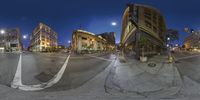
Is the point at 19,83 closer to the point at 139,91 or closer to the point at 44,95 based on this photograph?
the point at 44,95

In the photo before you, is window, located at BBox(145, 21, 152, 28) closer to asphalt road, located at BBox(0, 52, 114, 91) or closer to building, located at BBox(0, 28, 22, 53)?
asphalt road, located at BBox(0, 52, 114, 91)

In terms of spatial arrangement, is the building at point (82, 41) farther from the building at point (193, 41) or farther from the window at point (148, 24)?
the building at point (193, 41)

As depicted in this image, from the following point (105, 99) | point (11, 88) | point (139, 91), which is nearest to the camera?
point (105, 99)

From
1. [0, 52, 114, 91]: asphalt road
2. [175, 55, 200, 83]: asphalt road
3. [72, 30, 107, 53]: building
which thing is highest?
[72, 30, 107, 53]: building

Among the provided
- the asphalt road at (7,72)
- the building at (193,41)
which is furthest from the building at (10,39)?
the building at (193,41)

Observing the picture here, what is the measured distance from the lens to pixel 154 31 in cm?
2538

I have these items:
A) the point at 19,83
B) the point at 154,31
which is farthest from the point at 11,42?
the point at 19,83

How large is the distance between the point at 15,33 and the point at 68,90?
95803 millimetres

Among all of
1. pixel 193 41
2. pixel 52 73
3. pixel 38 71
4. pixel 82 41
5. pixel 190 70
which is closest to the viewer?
pixel 52 73

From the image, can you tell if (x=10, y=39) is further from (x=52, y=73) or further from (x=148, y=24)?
(x=52, y=73)

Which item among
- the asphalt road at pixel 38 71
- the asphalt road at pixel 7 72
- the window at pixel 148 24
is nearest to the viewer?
the asphalt road at pixel 7 72

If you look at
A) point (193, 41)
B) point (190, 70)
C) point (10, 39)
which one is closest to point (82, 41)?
point (190, 70)

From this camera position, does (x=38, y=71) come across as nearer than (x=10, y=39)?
Yes

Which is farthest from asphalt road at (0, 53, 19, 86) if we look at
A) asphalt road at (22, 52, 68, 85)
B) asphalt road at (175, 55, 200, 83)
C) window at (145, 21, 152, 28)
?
window at (145, 21, 152, 28)
